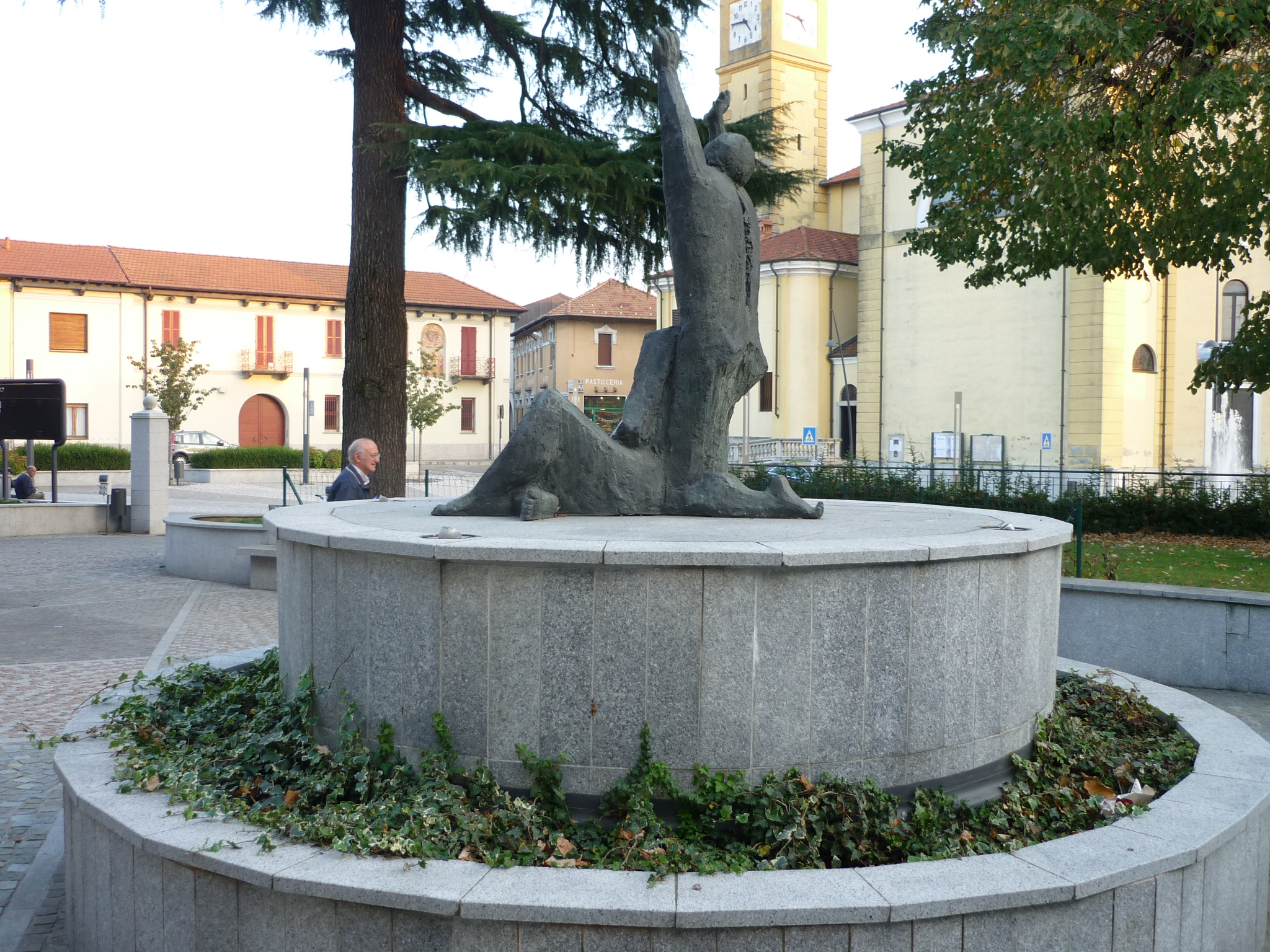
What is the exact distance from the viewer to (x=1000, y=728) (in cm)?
457

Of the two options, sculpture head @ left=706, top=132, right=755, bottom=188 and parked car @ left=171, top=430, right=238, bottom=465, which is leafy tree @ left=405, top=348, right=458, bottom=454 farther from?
sculpture head @ left=706, top=132, right=755, bottom=188

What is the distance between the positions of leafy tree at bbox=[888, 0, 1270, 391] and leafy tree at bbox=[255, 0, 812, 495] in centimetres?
392

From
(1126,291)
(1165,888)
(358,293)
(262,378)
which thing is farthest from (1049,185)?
(262,378)

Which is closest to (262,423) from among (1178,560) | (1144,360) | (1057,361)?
(1057,361)

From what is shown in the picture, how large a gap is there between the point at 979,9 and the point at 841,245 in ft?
92.4

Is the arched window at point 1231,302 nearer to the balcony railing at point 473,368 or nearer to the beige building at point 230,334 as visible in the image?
the beige building at point 230,334

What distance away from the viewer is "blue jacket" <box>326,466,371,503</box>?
887cm

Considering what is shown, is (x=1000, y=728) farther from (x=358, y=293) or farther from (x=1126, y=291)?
(x=1126, y=291)

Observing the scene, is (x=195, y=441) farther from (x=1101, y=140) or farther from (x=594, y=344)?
(x=1101, y=140)

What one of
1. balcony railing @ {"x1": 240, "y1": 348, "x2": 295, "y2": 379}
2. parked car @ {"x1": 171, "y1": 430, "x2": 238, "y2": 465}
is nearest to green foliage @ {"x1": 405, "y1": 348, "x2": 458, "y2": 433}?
balcony railing @ {"x1": 240, "y1": 348, "x2": 295, "y2": 379}

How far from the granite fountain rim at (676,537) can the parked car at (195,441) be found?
40470 mm

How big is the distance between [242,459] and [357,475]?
31.7 metres

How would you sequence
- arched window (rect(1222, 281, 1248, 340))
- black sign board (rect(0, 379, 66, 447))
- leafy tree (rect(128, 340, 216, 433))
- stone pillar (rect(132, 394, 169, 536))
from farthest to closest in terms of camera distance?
leafy tree (rect(128, 340, 216, 433)) < arched window (rect(1222, 281, 1248, 340)) < black sign board (rect(0, 379, 66, 447)) < stone pillar (rect(132, 394, 169, 536))

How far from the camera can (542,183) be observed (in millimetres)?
11180
